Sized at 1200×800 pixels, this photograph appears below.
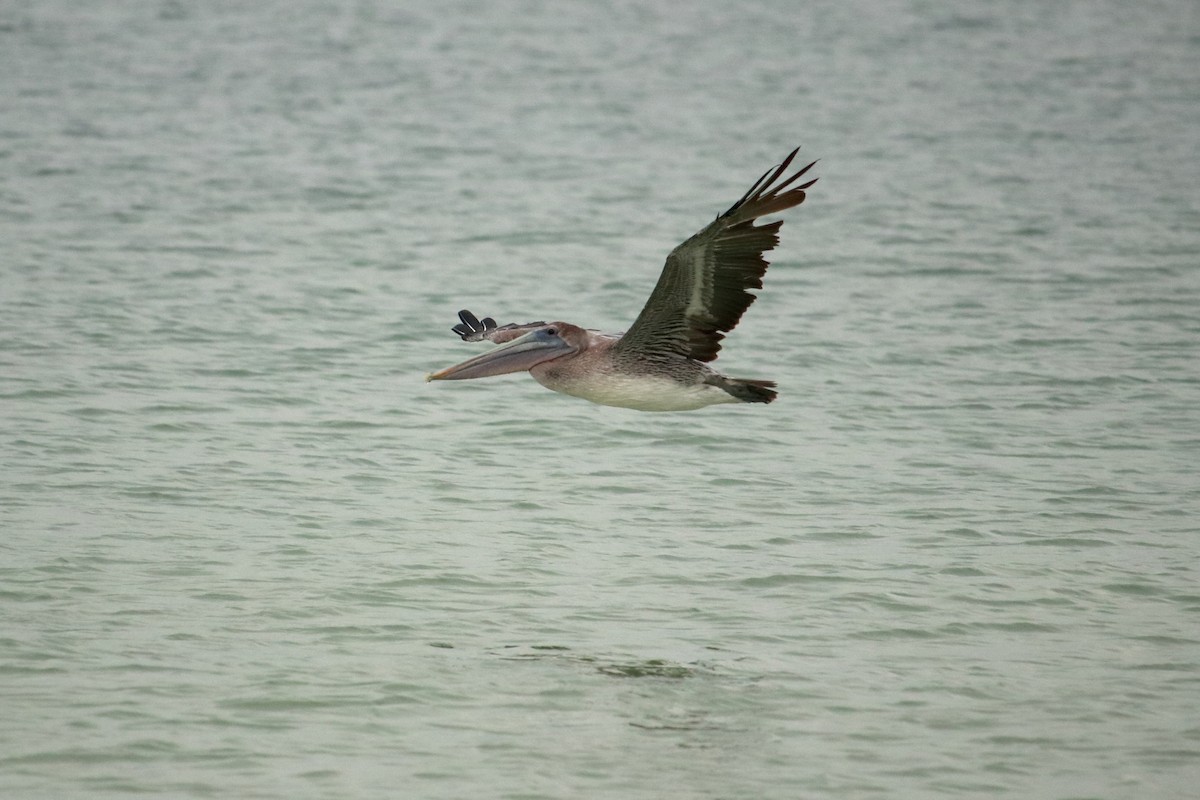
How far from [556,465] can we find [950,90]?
17.5 m

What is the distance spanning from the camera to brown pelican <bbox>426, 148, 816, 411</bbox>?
7609 mm

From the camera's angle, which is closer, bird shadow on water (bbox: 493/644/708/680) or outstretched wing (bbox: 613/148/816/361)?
bird shadow on water (bbox: 493/644/708/680)

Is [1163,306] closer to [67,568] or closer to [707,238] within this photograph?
[707,238]

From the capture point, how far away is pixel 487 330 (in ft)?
30.0

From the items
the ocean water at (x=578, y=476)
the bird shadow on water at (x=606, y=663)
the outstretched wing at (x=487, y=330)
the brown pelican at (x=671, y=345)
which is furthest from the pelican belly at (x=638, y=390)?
the bird shadow on water at (x=606, y=663)

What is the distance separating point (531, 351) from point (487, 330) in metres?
0.75

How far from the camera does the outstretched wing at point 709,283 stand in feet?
24.0

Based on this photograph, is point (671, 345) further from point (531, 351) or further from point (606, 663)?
point (606, 663)

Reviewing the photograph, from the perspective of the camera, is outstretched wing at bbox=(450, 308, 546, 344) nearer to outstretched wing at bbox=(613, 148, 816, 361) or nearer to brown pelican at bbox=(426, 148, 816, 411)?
brown pelican at bbox=(426, 148, 816, 411)

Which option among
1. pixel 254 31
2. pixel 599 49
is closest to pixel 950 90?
Answer: pixel 599 49

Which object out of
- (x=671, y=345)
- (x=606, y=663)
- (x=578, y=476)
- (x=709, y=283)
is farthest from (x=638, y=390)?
(x=578, y=476)

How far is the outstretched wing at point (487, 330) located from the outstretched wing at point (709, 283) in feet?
2.45

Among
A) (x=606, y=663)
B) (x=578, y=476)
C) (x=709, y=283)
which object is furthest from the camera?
(x=578, y=476)

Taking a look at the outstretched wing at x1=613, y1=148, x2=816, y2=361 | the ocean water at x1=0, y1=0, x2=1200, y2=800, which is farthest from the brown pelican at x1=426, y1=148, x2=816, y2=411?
the ocean water at x1=0, y1=0, x2=1200, y2=800
